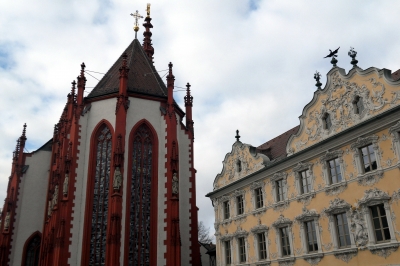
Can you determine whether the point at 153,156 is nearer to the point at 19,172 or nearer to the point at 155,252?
the point at 155,252

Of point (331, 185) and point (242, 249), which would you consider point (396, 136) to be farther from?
point (242, 249)

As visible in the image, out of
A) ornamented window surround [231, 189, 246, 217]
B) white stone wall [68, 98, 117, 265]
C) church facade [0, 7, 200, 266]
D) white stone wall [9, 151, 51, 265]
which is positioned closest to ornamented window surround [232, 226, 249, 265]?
ornamented window surround [231, 189, 246, 217]

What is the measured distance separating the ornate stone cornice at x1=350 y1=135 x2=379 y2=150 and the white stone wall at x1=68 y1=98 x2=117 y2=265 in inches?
619

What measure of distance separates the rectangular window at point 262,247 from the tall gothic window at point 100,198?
892cm

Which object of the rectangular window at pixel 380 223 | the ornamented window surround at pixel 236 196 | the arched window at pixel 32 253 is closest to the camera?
the rectangular window at pixel 380 223

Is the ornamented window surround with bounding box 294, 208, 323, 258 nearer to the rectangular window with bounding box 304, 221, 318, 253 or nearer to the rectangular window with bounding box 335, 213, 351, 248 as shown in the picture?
the rectangular window with bounding box 304, 221, 318, 253

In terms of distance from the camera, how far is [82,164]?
2620cm

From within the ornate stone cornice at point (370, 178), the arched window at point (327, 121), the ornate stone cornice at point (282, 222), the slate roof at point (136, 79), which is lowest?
A: the ornate stone cornice at point (282, 222)

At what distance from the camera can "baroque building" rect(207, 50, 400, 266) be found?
611 inches

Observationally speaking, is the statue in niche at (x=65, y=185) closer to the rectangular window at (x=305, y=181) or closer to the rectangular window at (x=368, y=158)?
the rectangular window at (x=305, y=181)

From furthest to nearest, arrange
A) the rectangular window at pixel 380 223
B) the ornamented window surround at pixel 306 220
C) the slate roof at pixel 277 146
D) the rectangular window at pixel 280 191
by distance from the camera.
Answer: the slate roof at pixel 277 146
the rectangular window at pixel 280 191
the ornamented window surround at pixel 306 220
the rectangular window at pixel 380 223

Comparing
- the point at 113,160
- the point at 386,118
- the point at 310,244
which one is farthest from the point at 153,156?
the point at 386,118

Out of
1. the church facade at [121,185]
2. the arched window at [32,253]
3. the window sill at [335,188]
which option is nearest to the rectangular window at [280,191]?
the window sill at [335,188]

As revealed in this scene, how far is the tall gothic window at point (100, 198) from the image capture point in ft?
78.5
